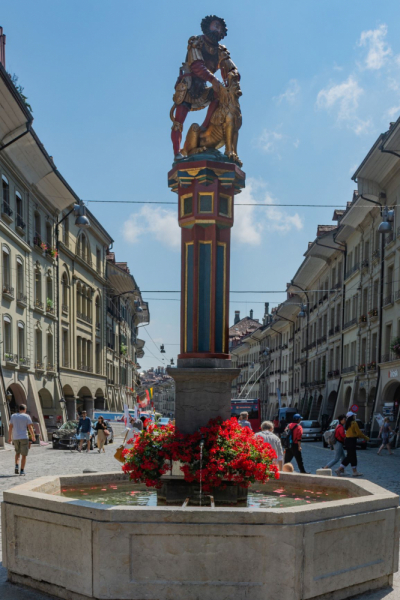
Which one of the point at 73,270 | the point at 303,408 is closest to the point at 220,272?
the point at 73,270

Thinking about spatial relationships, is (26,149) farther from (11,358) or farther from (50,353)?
(50,353)

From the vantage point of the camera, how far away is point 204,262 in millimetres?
8594

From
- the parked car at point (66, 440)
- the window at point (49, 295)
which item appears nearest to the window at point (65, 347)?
the window at point (49, 295)

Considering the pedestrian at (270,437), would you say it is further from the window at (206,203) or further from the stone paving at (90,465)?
the window at (206,203)

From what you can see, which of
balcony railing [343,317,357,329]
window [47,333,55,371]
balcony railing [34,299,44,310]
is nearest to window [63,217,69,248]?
window [47,333,55,371]

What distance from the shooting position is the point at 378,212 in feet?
123

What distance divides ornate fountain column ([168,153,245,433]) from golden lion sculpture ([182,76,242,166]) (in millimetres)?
319

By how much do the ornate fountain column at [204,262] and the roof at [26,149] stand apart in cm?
1845

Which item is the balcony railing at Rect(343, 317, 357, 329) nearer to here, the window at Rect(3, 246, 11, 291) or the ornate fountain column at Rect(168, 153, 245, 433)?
the window at Rect(3, 246, 11, 291)

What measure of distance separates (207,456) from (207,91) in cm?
469

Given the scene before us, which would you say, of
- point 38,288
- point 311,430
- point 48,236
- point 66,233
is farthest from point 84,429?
point 66,233

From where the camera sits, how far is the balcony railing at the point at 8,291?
30.3 metres

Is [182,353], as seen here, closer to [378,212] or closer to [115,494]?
[115,494]

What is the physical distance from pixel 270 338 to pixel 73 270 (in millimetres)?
40997
